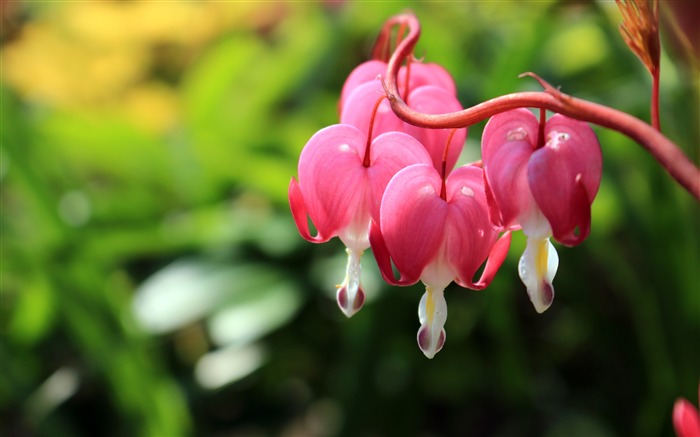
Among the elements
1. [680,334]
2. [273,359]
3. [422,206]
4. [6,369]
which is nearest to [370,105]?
[422,206]

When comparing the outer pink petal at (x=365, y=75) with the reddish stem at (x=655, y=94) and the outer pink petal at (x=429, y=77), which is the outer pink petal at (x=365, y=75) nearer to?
the outer pink petal at (x=429, y=77)

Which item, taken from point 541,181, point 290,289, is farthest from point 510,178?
point 290,289

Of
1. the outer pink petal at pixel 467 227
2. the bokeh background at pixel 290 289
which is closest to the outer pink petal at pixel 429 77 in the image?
the outer pink petal at pixel 467 227

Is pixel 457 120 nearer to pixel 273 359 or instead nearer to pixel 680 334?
pixel 680 334

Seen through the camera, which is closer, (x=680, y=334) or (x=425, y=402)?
(x=680, y=334)

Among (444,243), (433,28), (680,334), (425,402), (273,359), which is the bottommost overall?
(425,402)

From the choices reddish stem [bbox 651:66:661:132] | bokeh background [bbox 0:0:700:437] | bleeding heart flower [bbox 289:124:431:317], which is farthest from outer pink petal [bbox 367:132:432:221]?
bokeh background [bbox 0:0:700:437]
